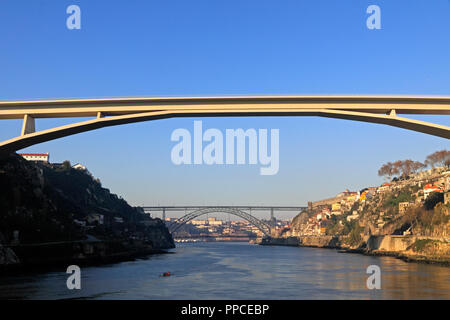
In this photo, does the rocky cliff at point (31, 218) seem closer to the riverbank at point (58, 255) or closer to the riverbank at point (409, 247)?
the riverbank at point (58, 255)

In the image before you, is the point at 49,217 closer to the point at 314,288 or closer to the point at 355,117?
the point at 314,288

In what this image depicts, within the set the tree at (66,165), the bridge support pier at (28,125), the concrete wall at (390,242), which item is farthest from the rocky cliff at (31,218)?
the concrete wall at (390,242)

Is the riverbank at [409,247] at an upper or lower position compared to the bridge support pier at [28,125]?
lower

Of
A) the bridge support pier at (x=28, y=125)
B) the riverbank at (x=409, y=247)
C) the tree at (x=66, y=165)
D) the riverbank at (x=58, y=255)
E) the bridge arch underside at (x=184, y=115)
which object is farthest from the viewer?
the tree at (x=66, y=165)

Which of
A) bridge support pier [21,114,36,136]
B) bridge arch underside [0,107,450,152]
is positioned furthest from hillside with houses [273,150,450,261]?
bridge support pier [21,114,36,136]

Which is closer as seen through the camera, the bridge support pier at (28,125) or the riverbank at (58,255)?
the bridge support pier at (28,125)

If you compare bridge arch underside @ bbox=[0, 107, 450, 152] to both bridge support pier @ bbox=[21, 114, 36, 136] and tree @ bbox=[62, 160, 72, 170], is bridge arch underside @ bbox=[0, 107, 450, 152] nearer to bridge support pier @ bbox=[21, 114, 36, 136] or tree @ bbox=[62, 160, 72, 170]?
bridge support pier @ bbox=[21, 114, 36, 136]

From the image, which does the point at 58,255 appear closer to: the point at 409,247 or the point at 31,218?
the point at 31,218
